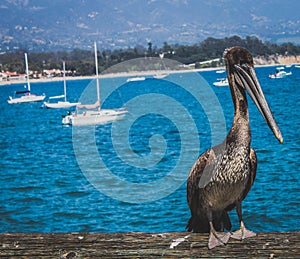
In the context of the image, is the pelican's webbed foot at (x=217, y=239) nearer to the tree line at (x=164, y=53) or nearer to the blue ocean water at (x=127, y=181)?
the blue ocean water at (x=127, y=181)

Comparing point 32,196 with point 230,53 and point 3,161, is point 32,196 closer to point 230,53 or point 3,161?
point 3,161

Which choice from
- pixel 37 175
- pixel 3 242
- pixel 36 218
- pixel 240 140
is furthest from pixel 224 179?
pixel 37 175

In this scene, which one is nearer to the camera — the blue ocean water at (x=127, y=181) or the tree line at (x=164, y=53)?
the blue ocean water at (x=127, y=181)

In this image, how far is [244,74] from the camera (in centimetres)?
371

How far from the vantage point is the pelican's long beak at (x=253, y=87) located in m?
3.56

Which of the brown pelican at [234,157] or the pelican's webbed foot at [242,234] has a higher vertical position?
the brown pelican at [234,157]

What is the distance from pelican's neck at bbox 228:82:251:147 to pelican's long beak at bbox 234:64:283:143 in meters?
0.10

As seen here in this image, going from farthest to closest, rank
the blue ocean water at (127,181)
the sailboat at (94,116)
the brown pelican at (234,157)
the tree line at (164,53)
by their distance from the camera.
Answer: the tree line at (164,53) < the sailboat at (94,116) < the blue ocean water at (127,181) < the brown pelican at (234,157)

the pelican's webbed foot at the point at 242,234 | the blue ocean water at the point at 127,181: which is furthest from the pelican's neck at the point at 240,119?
the blue ocean water at the point at 127,181

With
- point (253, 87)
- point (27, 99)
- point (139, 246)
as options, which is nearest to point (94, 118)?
point (253, 87)

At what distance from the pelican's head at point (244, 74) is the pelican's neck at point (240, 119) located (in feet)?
0.21

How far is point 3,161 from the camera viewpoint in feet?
87.3

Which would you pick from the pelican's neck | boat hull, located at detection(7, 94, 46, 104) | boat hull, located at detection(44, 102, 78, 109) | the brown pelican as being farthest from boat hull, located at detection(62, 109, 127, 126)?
boat hull, located at detection(7, 94, 46, 104)

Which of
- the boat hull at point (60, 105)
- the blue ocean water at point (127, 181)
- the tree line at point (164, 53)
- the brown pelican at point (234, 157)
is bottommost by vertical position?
the boat hull at point (60, 105)
